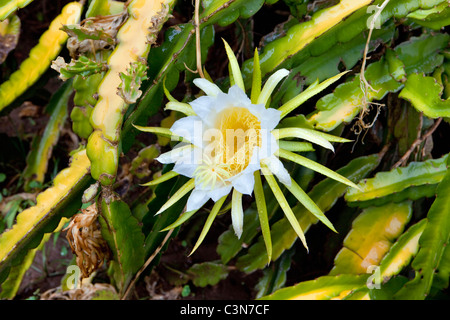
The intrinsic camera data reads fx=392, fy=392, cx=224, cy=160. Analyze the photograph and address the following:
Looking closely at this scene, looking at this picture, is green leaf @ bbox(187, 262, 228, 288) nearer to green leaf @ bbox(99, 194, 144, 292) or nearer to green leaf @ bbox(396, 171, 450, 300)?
green leaf @ bbox(99, 194, 144, 292)

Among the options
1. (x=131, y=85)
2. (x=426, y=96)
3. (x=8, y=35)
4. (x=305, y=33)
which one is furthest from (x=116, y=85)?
(x=426, y=96)

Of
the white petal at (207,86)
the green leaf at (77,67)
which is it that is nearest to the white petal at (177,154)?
the white petal at (207,86)

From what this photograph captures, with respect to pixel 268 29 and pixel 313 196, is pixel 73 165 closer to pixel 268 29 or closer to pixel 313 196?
pixel 313 196

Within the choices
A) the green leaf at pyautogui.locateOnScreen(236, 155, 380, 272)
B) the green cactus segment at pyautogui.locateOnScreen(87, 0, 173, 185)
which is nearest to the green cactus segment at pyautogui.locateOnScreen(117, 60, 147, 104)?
the green cactus segment at pyautogui.locateOnScreen(87, 0, 173, 185)

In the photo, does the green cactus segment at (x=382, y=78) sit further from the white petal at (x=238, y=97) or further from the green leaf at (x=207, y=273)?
the green leaf at (x=207, y=273)

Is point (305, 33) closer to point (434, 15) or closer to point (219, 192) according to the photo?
point (434, 15)

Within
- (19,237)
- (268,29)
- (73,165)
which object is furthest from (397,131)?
(19,237)
